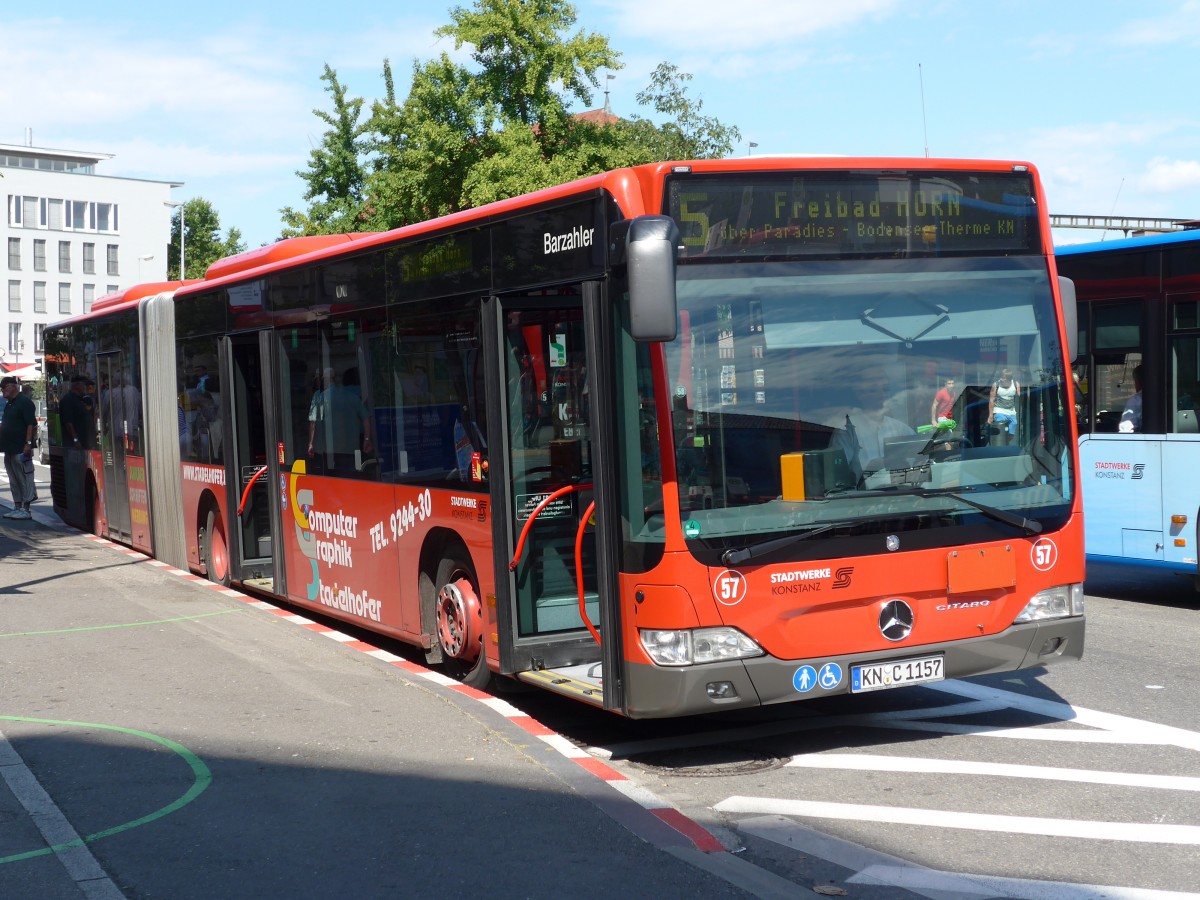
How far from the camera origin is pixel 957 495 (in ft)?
23.8

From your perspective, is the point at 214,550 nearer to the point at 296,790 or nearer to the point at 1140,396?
the point at 296,790

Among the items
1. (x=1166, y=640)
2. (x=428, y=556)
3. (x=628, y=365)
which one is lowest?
(x=1166, y=640)

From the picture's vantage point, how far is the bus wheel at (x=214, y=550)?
567 inches

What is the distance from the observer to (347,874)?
5.46 meters

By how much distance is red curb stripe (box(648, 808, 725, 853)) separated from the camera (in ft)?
18.9

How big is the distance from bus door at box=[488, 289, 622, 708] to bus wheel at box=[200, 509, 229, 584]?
6.64 m

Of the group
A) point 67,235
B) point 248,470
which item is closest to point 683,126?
point 248,470

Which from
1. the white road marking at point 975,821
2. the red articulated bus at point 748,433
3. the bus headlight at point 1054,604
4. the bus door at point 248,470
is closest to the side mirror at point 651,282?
the red articulated bus at point 748,433

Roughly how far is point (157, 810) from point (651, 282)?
10.2 feet

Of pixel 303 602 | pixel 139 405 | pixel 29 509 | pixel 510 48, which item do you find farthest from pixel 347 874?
pixel 510 48

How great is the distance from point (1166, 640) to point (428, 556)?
5.49m

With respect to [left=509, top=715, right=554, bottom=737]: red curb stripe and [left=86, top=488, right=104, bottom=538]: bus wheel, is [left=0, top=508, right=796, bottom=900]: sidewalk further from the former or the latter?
[left=86, top=488, right=104, bottom=538]: bus wheel

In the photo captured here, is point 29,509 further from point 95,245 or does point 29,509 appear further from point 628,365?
point 95,245

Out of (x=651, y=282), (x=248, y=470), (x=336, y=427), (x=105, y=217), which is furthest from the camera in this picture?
(x=105, y=217)
